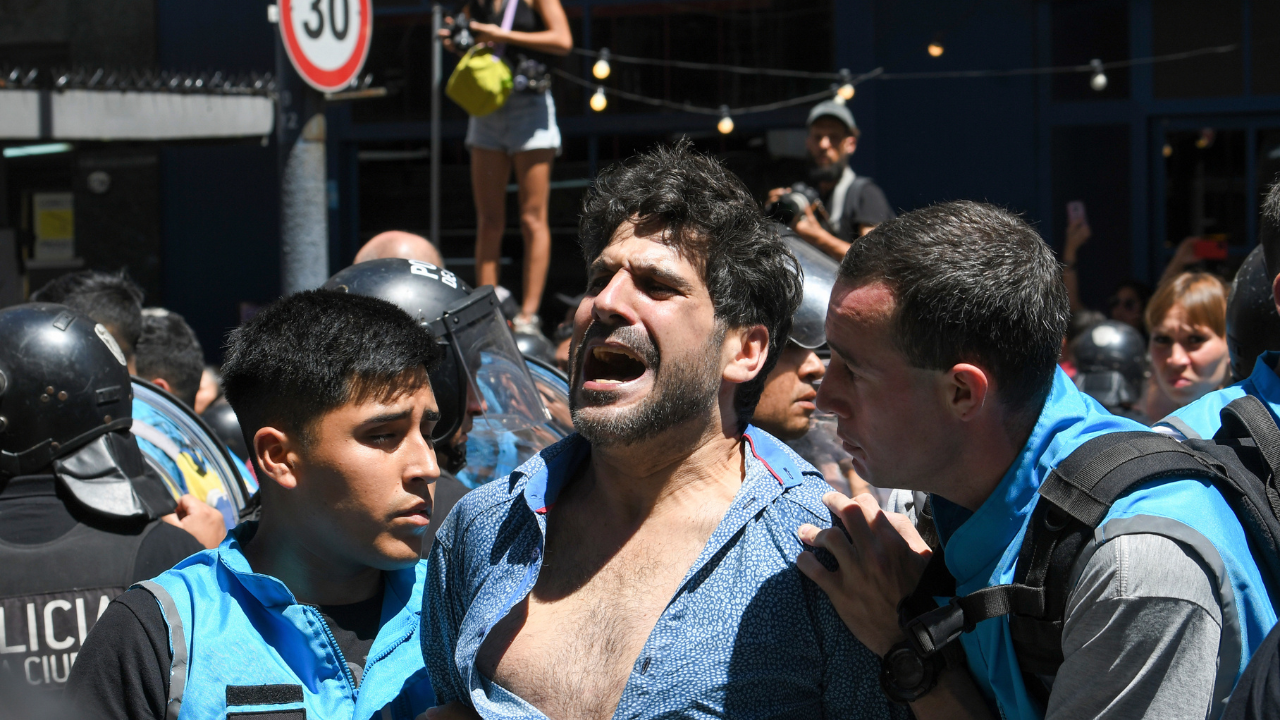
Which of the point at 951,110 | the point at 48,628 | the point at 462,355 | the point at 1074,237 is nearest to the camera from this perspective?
the point at 48,628

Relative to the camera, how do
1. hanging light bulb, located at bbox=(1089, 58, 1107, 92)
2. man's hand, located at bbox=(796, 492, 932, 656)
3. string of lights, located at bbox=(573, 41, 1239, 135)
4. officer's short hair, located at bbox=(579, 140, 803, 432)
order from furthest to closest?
string of lights, located at bbox=(573, 41, 1239, 135)
hanging light bulb, located at bbox=(1089, 58, 1107, 92)
officer's short hair, located at bbox=(579, 140, 803, 432)
man's hand, located at bbox=(796, 492, 932, 656)

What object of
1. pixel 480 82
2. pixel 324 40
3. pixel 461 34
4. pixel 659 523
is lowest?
pixel 659 523

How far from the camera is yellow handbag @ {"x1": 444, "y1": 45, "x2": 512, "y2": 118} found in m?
5.63

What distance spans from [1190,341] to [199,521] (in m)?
3.93

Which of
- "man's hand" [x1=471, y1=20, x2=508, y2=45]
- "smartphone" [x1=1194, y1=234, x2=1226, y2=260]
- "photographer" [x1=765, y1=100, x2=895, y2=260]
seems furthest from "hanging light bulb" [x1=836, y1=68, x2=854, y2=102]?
"man's hand" [x1=471, y1=20, x2=508, y2=45]

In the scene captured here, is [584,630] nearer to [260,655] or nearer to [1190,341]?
[260,655]

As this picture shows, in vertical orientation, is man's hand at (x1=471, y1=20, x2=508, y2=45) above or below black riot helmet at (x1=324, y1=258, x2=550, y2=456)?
above

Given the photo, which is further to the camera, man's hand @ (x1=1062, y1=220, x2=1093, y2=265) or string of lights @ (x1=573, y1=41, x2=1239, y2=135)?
string of lights @ (x1=573, y1=41, x2=1239, y2=135)

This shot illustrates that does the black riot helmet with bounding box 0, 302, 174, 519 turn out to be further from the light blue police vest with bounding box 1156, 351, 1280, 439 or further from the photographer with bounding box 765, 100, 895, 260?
the photographer with bounding box 765, 100, 895, 260

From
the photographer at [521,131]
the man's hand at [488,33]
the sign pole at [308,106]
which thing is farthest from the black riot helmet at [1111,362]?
the sign pole at [308,106]

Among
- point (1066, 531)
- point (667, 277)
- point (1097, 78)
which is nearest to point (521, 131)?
point (667, 277)

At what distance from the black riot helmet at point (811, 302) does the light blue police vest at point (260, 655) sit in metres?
1.49

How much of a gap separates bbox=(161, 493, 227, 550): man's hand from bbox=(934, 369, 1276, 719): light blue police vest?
2.20 m

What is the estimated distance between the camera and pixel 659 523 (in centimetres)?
227
